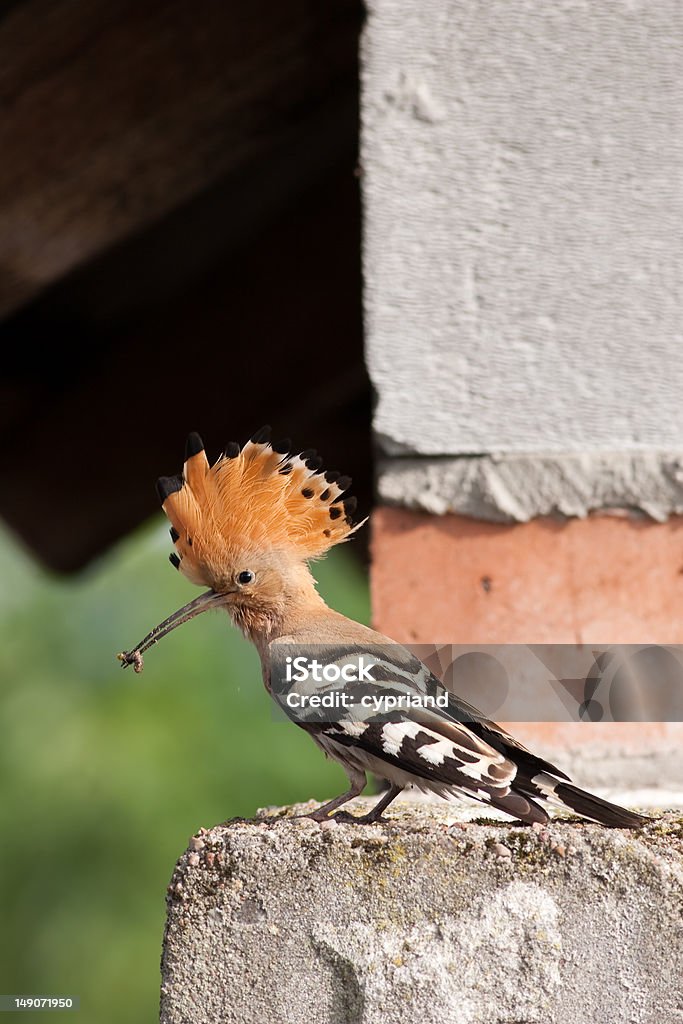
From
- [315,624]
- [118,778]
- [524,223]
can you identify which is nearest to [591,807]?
[315,624]

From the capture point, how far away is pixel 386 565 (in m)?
1.63

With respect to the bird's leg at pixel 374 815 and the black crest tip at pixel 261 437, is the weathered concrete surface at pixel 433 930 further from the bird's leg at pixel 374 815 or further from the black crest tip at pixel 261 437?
the black crest tip at pixel 261 437

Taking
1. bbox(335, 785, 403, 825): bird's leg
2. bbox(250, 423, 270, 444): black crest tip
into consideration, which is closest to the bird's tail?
bbox(335, 785, 403, 825): bird's leg

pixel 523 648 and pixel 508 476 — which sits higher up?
pixel 508 476

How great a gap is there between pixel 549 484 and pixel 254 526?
0.48m

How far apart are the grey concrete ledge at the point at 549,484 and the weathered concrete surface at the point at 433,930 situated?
0.49 meters

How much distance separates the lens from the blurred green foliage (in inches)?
335

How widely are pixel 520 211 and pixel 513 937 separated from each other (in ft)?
3.08

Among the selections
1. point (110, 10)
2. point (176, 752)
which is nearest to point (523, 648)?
point (110, 10)

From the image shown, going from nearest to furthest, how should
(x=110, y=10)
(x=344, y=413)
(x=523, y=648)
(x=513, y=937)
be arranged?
1. (x=513, y=937)
2. (x=523, y=648)
3. (x=110, y=10)
4. (x=344, y=413)

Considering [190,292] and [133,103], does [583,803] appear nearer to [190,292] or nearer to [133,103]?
[133,103]

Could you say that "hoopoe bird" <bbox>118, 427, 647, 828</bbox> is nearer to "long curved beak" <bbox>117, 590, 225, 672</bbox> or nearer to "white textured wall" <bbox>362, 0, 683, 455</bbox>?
"long curved beak" <bbox>117, 590, 225, 672</bbox>

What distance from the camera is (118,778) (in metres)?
9.11

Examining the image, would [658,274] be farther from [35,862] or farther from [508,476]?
[35,862]
